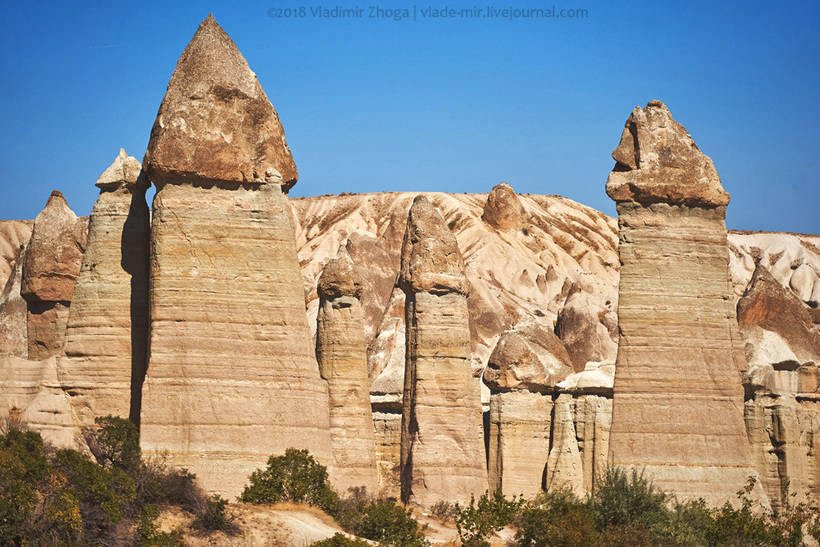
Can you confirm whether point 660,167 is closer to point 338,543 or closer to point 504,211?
point 338,543

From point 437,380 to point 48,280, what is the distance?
9939mm

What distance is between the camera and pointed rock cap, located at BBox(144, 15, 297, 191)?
26.0 meters

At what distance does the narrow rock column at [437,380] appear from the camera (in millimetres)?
33188

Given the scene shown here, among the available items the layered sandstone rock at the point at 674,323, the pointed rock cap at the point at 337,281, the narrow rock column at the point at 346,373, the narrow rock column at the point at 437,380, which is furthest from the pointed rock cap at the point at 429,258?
the layered sandstone rock at the point at 674,323

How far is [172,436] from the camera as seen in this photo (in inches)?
980

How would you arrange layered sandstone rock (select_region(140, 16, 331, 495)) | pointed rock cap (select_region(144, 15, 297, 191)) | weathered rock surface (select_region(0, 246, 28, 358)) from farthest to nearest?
weathered rock surface (select_region(0, 246, 28, 358)) < pointed rock cap (select_region(144, 15, 297, 191)) < layered sandstone rock (select_region(140, 16, 331, 495))

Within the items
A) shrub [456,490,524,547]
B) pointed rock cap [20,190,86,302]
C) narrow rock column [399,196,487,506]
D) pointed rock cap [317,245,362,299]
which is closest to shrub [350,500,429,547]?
shrub [456,490,524,547]

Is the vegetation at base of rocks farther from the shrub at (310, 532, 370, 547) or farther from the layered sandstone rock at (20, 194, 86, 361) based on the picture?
the layered sandstone rock at (20, 194, 86, 361)

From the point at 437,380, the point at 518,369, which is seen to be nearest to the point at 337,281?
the point at 437,380

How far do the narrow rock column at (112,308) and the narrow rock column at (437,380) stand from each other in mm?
7706

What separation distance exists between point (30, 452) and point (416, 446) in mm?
11682

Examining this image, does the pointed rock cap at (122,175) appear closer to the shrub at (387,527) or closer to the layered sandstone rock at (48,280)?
the layered sandstone rock at (48,280)

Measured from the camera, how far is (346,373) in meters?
34.2

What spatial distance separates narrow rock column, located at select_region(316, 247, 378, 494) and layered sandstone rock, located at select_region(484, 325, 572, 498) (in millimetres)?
5062
